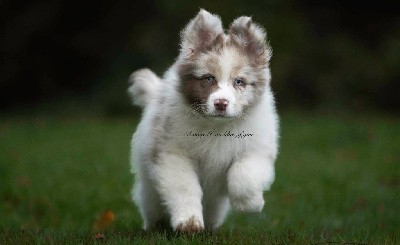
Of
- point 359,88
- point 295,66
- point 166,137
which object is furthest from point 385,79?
point 166,137

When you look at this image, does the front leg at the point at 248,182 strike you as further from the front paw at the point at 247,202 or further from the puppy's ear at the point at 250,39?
the puppy's ear at the point at 250,39

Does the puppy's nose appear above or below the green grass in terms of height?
above

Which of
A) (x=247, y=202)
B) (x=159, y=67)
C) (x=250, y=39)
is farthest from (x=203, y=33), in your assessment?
(x=159, y=67)

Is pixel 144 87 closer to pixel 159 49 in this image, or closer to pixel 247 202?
pixel 247 202

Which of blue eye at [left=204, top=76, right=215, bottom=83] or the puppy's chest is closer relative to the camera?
blue eye at [left=204, top=76, right=215, bottom=83]

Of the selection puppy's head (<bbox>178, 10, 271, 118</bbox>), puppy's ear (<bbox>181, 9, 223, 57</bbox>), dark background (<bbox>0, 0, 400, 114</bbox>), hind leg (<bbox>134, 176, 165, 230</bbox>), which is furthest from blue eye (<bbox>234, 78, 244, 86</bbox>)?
dark background (<bbox>0, 0, 400, 114</bbox>)

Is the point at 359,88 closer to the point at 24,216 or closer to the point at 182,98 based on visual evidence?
the point at 24,216

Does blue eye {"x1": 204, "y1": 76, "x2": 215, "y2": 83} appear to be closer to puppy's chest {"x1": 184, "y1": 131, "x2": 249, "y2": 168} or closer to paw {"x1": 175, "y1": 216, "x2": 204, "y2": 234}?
puppy's chest {"x1": 184, "y1": 131, "x2": 249, "y2": 168}

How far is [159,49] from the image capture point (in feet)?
53.5

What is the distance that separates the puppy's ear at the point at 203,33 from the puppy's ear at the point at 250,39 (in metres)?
0.12

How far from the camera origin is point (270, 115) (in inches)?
205

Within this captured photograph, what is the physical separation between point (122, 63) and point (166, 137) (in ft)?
39.6

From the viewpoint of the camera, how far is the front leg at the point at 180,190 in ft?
15.4

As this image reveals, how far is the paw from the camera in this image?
184 inches
